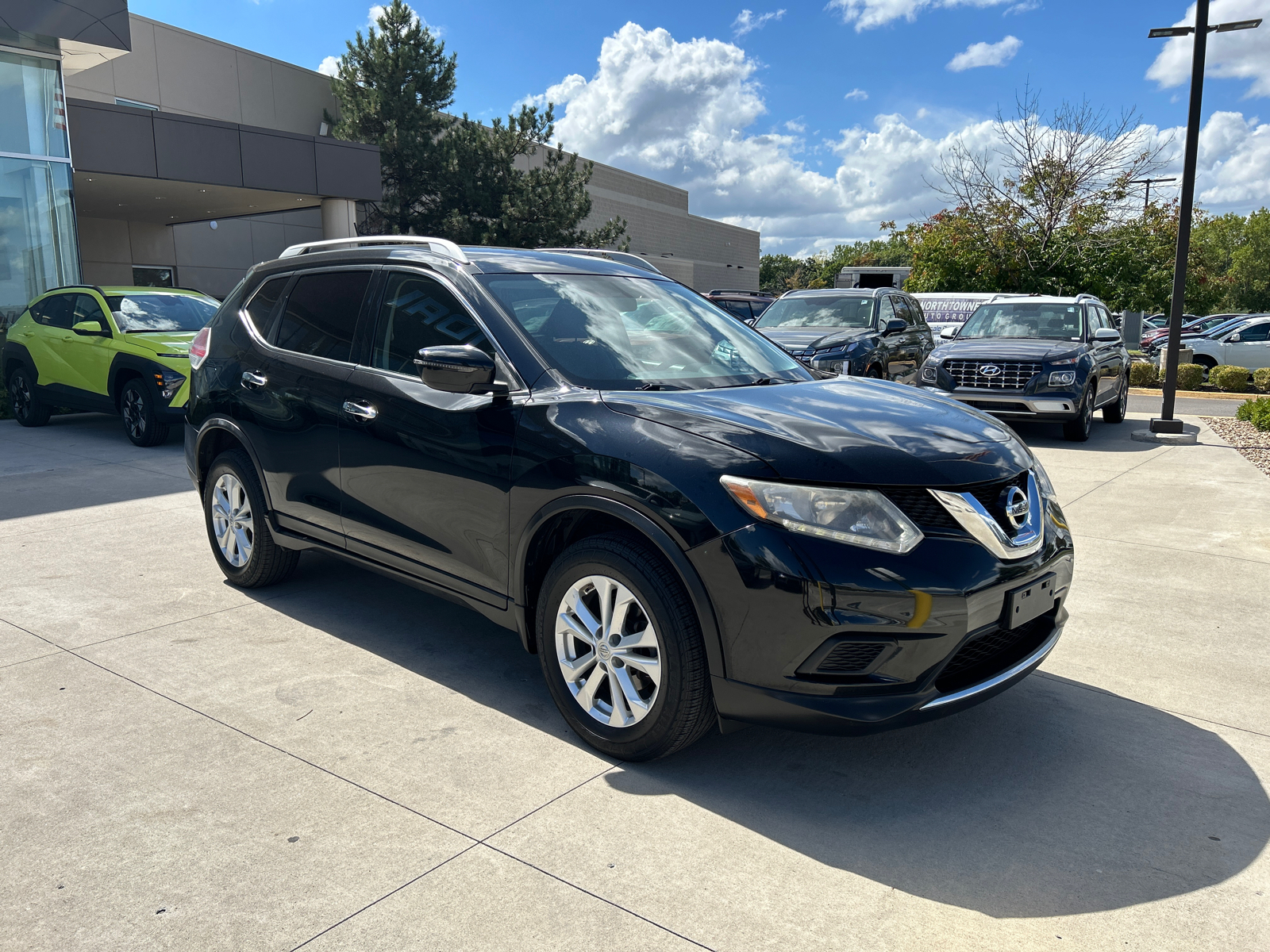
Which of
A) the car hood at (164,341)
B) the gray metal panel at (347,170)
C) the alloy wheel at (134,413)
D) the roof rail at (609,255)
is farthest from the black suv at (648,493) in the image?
the gray metal panel at (347,170)

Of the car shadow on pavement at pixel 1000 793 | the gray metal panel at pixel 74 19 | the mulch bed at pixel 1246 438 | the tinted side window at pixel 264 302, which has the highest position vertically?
the gray metal panel at pixel 74 19

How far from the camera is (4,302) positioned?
15.9 meters

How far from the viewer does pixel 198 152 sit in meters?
18.6

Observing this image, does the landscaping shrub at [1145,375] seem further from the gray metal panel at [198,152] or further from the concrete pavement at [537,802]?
the gray metal panel at [198,152]

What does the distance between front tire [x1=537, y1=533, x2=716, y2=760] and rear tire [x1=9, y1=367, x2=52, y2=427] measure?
1146 cm

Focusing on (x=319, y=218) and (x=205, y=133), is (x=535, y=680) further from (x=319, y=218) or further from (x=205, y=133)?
(x=319, y=218)

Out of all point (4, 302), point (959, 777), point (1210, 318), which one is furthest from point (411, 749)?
point (1210, 318)

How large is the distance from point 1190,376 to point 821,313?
11.6 m

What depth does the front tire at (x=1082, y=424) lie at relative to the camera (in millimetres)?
11797

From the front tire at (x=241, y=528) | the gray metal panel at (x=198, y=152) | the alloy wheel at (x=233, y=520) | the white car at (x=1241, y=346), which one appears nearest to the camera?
the front tire at (x=241, y=528)

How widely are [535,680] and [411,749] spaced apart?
797mm

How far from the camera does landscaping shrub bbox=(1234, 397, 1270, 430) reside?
42.4 feet

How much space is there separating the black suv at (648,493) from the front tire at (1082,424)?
8304 mm

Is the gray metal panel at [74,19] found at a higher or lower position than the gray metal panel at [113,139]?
higher
